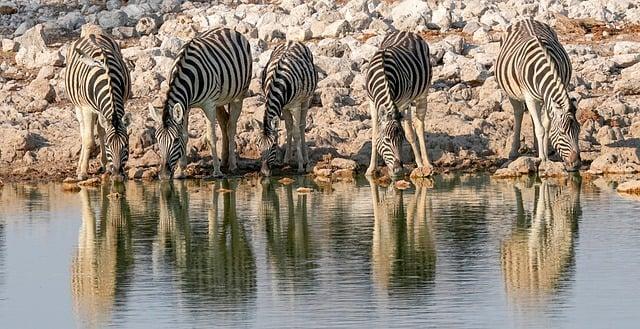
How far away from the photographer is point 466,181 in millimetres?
21562

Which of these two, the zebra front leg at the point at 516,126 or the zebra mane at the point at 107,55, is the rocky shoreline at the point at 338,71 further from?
the zebra mane at the point at 107,55

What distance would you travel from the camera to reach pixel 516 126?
23.2 m

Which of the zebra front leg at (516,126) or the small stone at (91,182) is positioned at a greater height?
the zebra front leg at (516,126)

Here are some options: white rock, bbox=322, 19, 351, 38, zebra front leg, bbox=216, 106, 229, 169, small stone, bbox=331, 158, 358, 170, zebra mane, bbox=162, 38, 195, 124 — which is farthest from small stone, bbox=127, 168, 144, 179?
white rock, bbox=322, 19, 351, 38

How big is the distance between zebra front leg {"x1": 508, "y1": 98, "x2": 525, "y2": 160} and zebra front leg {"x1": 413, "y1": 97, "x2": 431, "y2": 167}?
135 centimetres

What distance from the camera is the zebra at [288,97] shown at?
2212cm

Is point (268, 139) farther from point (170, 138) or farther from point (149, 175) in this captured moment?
point (149, 175)

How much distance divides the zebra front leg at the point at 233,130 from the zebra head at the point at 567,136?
454 cm

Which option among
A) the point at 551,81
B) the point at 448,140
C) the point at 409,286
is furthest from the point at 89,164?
the point at 409,286

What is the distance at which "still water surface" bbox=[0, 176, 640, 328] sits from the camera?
1273 centimetres

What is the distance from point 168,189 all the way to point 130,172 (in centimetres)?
146

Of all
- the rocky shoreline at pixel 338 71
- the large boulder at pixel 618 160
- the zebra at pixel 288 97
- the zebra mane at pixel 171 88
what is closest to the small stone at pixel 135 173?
the rocky shoreline at pixel 338 71

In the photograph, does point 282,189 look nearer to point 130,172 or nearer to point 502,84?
point 130,172

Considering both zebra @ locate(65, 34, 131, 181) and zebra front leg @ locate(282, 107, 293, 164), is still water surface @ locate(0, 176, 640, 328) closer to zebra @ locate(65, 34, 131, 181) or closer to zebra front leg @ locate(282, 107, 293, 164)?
zebra @ locate(65, 34, 131, 181)
